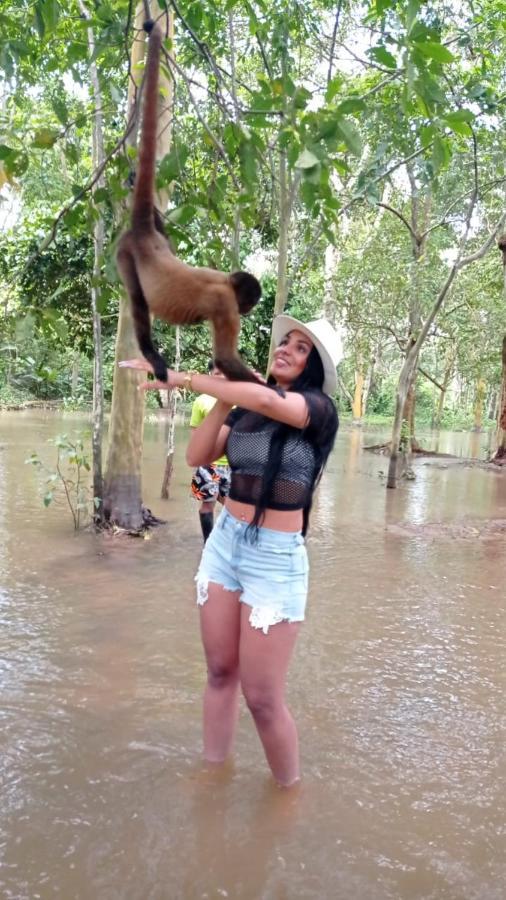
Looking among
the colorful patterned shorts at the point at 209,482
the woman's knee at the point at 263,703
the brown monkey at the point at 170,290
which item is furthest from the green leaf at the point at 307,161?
the colorful patterned shorts at the point at 209,482

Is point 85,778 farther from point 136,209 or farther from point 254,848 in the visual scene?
point 136,209

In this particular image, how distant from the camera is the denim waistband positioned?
2.55 m

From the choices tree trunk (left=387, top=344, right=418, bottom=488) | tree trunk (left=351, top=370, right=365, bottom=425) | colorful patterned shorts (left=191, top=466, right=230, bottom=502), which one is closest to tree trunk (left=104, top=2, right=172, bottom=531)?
colorful patterned shorts (left=191, top=466, right=230, bottom=502)

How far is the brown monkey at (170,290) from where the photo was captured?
2533 mm

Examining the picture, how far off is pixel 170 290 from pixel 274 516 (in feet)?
3.15

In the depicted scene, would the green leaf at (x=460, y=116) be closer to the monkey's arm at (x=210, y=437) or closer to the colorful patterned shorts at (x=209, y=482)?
the monkey's arm at (x=210, y=437)

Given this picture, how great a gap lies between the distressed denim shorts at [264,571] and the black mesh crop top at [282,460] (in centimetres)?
12

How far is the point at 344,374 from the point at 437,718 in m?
37.0

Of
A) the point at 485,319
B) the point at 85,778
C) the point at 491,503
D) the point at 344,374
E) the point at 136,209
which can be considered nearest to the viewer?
the point at 136,209

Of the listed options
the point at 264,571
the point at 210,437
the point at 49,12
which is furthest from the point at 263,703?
the point at 49,12

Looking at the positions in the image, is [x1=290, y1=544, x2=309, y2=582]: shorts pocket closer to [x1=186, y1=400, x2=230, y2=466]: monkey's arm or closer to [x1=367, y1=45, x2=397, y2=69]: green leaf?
[x1=186, y1=400, x2=230, y2=466]: monkey's arm

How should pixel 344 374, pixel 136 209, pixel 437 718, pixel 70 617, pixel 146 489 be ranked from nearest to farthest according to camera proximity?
pixel 136 209, pixel 437 718, pixel 70 617, pixel 146 489, pixel 344 374

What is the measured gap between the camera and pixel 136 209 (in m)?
2.39

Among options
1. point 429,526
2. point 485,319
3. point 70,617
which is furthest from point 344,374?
point 70,617
